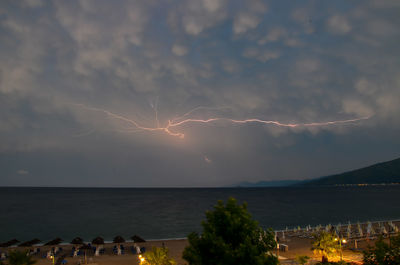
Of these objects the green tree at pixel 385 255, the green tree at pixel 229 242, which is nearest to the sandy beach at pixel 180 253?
the green tree at pixel 385 255

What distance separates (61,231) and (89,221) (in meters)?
12.0

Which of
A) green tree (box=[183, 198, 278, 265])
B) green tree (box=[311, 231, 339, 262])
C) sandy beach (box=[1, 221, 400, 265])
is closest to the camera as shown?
green tree (box=[183, 198, 278, 265])

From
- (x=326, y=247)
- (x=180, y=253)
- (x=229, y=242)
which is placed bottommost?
(x=180, y=253)

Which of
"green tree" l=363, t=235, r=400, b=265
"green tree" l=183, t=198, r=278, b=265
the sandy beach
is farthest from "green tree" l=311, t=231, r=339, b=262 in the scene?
"green tree" l=183, t=198, r=278, b=265

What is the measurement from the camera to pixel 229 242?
967 centimetres

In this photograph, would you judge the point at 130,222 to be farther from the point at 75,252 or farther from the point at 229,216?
the point at 229,216

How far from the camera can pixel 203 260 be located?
9.42 meters

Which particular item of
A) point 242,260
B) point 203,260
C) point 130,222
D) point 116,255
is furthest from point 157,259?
point 130,222

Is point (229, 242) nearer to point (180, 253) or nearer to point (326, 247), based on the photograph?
point (326, 247)

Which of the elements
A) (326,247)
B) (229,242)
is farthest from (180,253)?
(229,242)

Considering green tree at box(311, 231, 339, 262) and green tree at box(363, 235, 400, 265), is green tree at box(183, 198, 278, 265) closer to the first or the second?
green tree at box(363, 235, 400, 265)

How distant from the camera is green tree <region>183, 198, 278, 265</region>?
349 inches

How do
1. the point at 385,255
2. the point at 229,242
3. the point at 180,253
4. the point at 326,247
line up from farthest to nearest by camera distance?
the point at 180,253, the point at 326,247, the point at 385,255, the point at 229,242

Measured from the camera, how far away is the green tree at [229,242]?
29.1 feet
